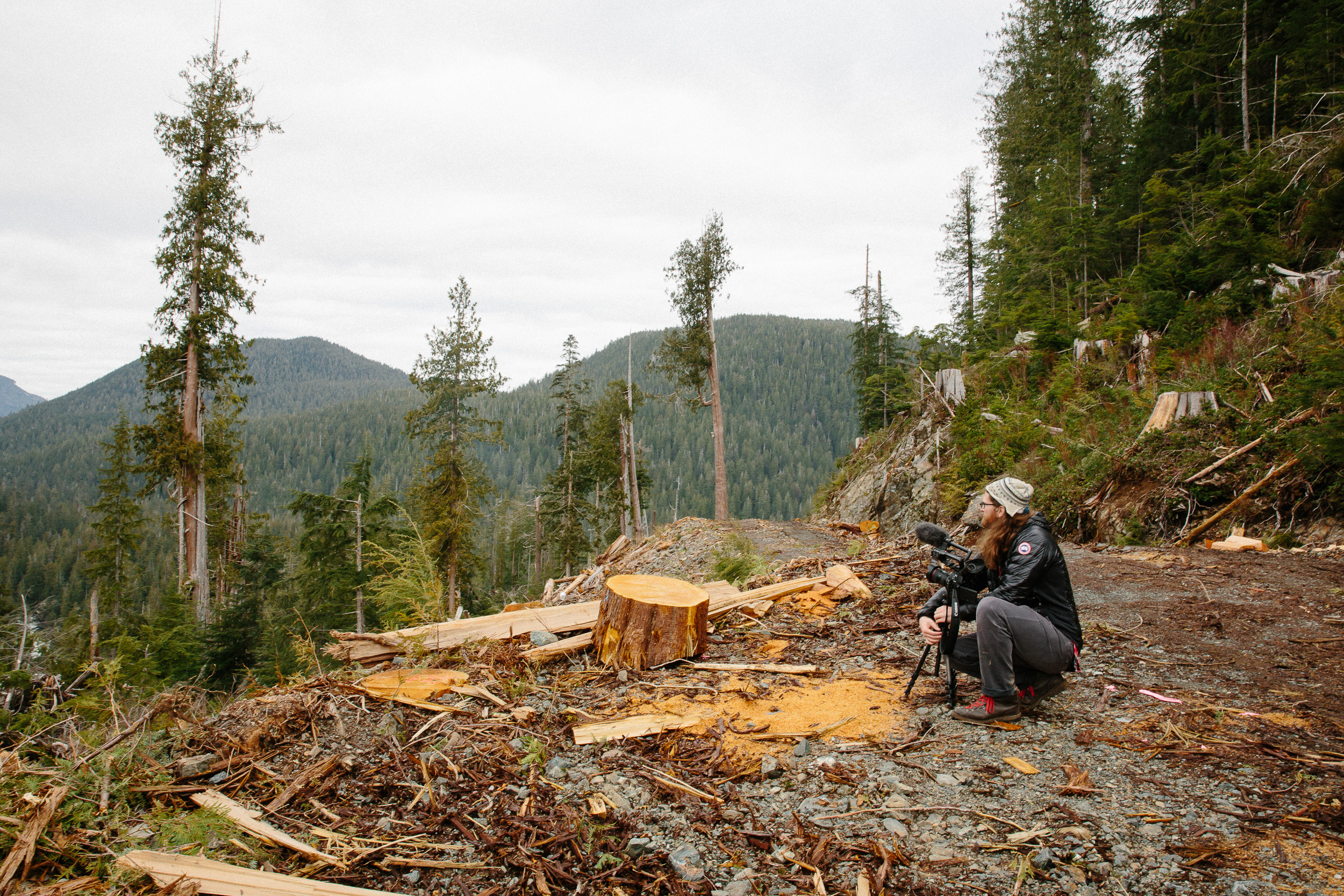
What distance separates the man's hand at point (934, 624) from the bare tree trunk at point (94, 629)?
12892 millimetres

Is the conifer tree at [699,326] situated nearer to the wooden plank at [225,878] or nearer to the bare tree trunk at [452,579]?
the bare tree trunk at [452,579]

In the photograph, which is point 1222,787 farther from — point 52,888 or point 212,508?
point 212,508

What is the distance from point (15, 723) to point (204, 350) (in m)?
14.5

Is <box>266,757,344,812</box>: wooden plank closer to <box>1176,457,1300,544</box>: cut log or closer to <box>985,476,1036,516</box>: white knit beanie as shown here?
<box>985,476,1036,516</box>: white knit beanie

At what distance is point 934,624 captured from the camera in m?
4.00

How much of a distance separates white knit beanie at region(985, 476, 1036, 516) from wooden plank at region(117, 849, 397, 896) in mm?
3968

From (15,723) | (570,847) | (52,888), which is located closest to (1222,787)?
(570,847)

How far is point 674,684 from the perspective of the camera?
16.0 feet

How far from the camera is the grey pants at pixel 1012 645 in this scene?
3.65 m

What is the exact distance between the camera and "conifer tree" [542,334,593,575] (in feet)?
103

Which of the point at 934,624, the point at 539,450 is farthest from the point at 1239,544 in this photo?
the point at 539,450

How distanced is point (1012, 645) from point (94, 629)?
94.9ft

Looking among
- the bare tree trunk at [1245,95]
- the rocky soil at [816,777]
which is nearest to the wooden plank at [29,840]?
the rocky soil at [816,777]

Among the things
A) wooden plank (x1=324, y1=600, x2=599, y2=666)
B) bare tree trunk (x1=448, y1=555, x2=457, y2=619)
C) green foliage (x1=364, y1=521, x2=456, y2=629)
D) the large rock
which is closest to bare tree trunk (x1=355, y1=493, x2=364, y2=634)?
bare tree trunk (x1=448, y1=555, x2=457, y2=619)
